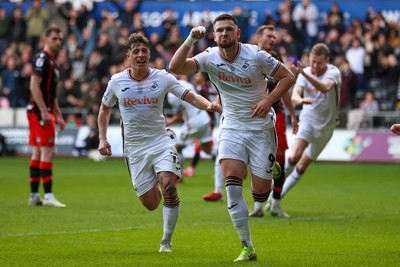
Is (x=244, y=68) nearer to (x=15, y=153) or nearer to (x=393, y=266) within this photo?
(x=393, y=266)

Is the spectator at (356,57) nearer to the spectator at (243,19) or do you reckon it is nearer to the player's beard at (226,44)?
the spectator at (243,19)

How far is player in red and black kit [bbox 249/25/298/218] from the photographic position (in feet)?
45.2

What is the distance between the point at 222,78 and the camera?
33.6 ft

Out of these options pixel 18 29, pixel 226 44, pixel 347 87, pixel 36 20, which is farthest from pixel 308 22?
pixel 226 44

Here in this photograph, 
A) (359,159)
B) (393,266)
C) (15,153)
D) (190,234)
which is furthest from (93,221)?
(15,153)

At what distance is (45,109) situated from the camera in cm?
1568

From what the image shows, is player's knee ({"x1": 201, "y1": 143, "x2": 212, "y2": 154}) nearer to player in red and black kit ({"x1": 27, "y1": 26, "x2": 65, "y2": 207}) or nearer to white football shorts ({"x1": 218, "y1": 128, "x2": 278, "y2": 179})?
player in red and black kit ({"x1": 27, "y1": 26, "x2": 65, "y2": 207})

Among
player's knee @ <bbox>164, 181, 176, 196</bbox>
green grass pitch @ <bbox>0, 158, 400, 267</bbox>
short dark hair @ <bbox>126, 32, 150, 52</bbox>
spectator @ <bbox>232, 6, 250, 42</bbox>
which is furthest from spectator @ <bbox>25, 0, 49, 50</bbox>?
player's knee @ <bbox>164, 181, 176, 196</bbox>

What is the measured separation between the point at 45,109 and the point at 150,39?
16.1m

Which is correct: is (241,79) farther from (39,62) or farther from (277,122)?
(39,62)

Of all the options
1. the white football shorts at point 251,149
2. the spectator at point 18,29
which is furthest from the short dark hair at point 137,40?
the spectator at point 18,29

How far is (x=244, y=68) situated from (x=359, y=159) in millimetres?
17320

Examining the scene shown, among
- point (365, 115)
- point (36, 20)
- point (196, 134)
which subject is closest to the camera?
point (196, 134)

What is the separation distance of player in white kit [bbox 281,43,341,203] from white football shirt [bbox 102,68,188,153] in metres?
4.34
